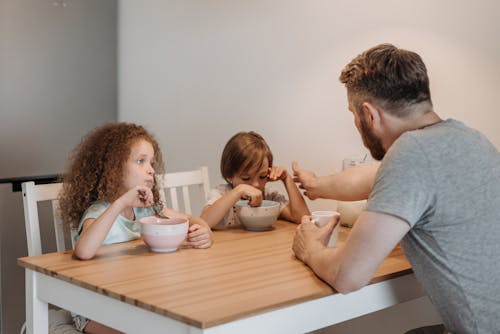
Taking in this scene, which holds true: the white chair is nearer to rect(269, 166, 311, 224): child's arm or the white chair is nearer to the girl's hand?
the girl's hand

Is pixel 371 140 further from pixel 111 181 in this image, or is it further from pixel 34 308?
pixel 34 308

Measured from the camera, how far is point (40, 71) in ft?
10.2

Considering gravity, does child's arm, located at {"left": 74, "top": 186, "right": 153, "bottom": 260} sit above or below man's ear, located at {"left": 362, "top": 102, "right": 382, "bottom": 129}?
below

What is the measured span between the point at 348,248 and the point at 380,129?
0.31 m

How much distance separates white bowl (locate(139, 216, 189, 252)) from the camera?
1618 millimetres

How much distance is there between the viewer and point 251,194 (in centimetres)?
197

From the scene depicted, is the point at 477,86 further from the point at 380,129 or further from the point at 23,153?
the point at 23,153

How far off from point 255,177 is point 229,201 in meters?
0.20

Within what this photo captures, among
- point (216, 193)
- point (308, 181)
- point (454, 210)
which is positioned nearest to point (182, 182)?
point (216, 193)

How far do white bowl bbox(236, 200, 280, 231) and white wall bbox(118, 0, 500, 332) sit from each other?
0.43 m

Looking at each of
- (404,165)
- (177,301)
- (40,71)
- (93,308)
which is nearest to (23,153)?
(40,71)

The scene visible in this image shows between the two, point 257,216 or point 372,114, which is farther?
point 257,216

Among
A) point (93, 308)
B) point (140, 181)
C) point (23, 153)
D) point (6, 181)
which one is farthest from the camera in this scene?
point (23, 153)

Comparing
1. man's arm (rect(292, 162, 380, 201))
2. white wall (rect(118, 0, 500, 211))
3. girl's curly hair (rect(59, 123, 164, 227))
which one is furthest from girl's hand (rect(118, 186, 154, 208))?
white wall (rect(118, 0, 500, 211))
